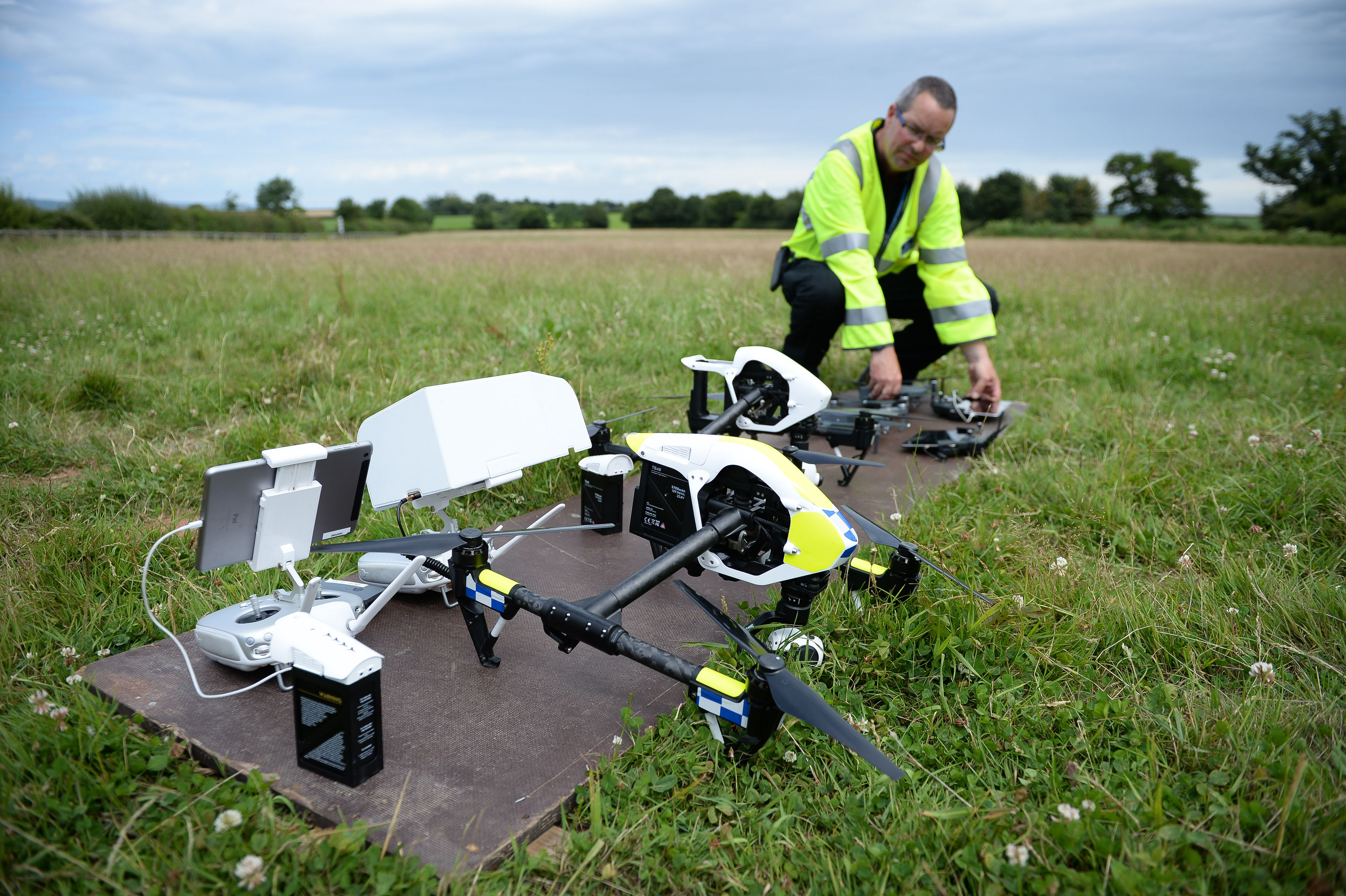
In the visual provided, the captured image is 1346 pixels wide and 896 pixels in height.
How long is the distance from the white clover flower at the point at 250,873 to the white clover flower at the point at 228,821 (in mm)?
126

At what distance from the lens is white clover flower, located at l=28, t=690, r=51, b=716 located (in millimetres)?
1740

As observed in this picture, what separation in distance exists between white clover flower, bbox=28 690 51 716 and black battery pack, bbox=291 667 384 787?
0.61 m

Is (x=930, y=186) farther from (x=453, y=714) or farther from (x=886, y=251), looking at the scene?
(x=453, y=714)

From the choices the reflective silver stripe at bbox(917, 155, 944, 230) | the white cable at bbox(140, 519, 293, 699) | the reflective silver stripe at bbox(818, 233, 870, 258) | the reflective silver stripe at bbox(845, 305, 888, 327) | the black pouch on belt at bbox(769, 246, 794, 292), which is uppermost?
the reflective silver stripe at bbox(917, 155, 944, 230)

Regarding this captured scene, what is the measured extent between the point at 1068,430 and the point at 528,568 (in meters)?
3.43

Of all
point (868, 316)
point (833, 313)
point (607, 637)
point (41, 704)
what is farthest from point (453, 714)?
point (833, 313)

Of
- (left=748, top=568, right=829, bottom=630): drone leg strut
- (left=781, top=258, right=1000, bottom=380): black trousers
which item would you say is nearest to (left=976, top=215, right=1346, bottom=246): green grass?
(left=781, top=258, right=1000, bottom=380): black trousers

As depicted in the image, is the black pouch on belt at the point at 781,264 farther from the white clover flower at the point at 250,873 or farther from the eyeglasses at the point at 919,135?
the white clover flower at the point at 250,873

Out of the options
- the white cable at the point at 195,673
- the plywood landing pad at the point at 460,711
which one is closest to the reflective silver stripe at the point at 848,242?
the plywood landing pad at the point at 460,711

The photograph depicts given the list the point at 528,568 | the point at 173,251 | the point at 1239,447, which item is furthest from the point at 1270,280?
the point at 173,251

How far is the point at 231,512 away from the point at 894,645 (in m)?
1.90

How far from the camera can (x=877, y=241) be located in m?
4.59

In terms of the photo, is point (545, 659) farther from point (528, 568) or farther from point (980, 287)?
point (980, 287)

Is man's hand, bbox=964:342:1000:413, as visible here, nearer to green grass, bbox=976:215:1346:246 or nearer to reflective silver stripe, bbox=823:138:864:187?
reflective silver stripe, bbox=823:138:864:187
